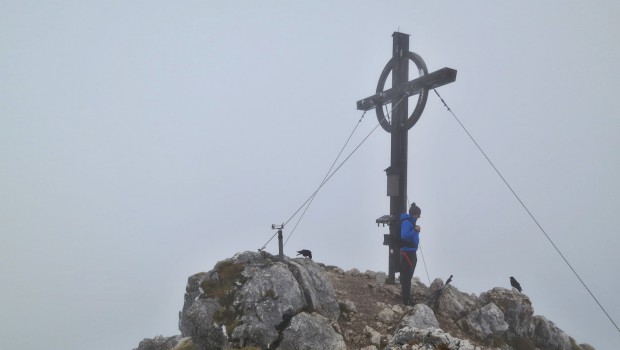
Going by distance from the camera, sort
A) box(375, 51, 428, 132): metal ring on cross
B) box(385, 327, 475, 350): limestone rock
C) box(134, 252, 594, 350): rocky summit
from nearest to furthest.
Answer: box(385, 327, 475, 350): limestone rock
box(134, 252, 594, 350): rocky summit
box(375, 51, 428, 132): metal ring on cross

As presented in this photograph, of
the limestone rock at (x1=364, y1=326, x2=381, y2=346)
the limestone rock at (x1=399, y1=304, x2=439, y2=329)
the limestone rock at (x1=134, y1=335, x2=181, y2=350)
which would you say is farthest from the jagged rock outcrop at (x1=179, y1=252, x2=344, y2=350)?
the limestone rock at (x1=134, y1=335, x2=181, y2=350)

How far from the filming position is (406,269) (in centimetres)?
1264

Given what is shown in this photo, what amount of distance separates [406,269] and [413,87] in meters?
7.68

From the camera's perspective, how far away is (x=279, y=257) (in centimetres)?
1179

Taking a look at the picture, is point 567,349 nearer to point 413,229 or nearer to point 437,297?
point 437,297

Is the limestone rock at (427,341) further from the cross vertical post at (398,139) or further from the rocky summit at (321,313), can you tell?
the cross vertical post at (398,139)

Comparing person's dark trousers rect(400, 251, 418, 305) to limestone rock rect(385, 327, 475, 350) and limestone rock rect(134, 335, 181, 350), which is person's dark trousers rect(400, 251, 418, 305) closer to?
limestone rock rect(385, 327, 475, 350)

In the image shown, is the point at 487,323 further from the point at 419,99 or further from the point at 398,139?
the point at 419,99

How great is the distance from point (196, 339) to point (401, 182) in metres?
9.92

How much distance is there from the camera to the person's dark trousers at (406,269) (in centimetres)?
1260

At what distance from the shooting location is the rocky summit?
959 cm

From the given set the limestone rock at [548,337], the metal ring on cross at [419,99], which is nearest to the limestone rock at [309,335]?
the limestone rock at [548,337]

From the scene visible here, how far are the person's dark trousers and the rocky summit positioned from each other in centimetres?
56

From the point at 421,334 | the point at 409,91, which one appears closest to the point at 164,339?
the point at 421,334
